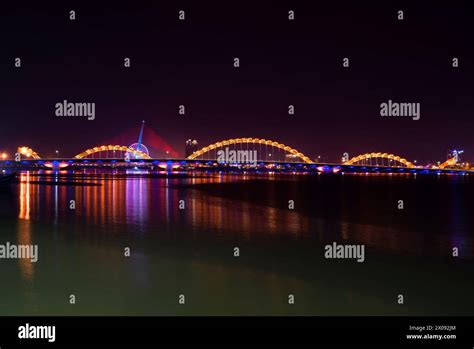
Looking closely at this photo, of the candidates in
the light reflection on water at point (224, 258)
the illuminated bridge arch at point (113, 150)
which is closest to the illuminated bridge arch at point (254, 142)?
the illuminated bridge arch at point (113, 150)

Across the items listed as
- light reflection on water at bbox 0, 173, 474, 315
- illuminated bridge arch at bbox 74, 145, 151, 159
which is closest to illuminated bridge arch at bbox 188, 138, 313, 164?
illuminated bridge arch at bbox 74, 145, 151, 159

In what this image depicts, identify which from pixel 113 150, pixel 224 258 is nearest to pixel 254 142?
pixel 113 150

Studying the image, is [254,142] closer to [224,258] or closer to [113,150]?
[113,150]

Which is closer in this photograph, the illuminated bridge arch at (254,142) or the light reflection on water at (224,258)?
the light reflection on water at (224,258)

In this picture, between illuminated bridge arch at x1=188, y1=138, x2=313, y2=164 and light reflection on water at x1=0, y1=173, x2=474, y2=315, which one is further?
illuminated bridge arch at x1=188, y1=138, x2=313, y2=164

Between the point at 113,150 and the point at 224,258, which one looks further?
the point at 113,150

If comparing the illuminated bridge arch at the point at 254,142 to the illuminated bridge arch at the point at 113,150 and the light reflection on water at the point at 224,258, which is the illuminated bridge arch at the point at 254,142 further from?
the light reflection on water at the point at 224,258

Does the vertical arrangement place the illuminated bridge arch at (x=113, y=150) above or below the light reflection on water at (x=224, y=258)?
above

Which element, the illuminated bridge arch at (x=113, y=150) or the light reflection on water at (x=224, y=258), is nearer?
the light reflection on water at (x=224, y=258)

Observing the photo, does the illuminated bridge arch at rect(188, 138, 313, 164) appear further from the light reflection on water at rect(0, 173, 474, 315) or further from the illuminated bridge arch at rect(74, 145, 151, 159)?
the light reflection on water at rect(0, 173, 474, 315)

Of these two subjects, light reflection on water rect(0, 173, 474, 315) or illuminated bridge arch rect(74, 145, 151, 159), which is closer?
light reflection on water rect(0, 173, 474, 315)

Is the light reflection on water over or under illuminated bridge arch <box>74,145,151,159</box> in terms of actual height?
under
